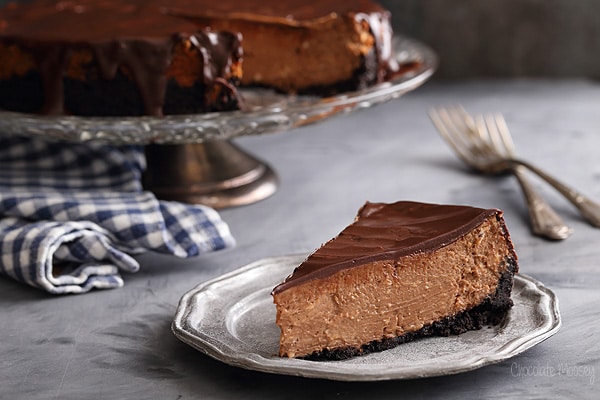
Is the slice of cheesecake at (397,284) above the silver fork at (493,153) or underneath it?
above

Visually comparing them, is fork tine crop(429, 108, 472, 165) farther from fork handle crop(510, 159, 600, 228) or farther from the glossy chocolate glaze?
the glossy chocolate glaze

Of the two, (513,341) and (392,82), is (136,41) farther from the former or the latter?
(513,341)

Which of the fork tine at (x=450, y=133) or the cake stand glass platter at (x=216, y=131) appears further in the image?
the fork tine at (x=450, y=133)

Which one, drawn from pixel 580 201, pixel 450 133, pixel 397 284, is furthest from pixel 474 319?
pixel 450 133

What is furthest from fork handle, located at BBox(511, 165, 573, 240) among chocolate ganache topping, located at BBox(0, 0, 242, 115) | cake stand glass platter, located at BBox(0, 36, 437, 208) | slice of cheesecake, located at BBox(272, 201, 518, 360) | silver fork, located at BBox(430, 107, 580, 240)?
chocolate ganache topping, located at BBox(0, 0, 242, 115)

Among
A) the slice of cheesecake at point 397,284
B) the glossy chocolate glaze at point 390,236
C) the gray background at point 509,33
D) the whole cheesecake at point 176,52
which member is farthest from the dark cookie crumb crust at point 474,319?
the gray background at point 509,33

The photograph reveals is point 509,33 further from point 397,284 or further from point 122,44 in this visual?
point 397,284

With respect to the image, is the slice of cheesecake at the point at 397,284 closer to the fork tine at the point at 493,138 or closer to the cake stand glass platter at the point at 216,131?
the cake stand glass platter at the point at 216,131

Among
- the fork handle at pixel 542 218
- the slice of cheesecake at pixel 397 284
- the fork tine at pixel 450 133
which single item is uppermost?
the slice of cheesecake at pixel 397 284
